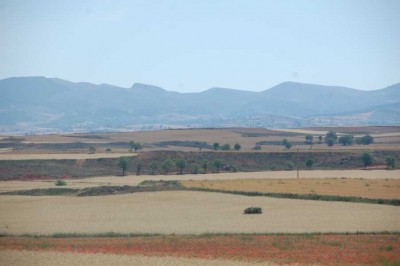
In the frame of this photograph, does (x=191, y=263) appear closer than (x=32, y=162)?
Yes

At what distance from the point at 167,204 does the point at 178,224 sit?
1507 centimetres

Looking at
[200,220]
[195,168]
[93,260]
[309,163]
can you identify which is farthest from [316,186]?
[93,260]

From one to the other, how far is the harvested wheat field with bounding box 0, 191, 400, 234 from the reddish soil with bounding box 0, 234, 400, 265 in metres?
3.69

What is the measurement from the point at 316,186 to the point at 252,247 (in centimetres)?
4240

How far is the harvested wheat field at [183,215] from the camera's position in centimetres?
5003

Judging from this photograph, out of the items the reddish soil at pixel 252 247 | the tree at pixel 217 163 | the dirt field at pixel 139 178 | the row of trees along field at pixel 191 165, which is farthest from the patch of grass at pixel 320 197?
the tree at pixel 217 163

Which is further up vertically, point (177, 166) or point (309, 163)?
point (309, 163)

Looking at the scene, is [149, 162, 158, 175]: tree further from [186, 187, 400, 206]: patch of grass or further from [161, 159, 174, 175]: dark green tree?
[186, 187, 400, 206]: patch of grass

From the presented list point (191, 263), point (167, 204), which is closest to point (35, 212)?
point (167, 204)

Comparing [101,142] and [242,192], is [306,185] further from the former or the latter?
[101,142]

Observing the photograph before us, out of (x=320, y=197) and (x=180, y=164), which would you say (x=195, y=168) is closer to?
(x=180, y=164)

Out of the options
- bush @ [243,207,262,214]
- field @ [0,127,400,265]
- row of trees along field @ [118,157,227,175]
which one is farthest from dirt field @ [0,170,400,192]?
bush @ [243,207,262,214]

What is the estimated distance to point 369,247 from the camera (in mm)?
39500

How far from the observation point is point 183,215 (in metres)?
58.3
